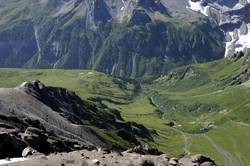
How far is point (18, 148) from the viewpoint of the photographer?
94.7 meters

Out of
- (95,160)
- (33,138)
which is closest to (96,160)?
(95,160)

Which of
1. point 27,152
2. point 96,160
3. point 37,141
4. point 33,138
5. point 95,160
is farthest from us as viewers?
point 37,141

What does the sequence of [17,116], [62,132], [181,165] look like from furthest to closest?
[62,132] → [17,116] → [181,165]

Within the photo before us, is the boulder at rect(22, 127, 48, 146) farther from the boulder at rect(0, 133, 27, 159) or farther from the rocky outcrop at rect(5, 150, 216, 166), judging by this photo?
the rocky outcrop at rect(5, 150, 216, 166)

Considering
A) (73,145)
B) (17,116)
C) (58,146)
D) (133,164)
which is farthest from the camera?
(17,116)

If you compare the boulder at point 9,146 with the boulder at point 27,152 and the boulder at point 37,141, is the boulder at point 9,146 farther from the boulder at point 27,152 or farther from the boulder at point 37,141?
the boulder at point 37,141

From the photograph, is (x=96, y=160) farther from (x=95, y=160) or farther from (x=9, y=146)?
(x=9, y=146)

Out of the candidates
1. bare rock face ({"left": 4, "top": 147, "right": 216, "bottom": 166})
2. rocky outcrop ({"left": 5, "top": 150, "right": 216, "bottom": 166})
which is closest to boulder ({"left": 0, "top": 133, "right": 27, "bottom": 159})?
bare rock face ({"left": 4, "top": 147, "right": 216, "bottom": 166})

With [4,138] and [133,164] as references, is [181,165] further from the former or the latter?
[4,138]

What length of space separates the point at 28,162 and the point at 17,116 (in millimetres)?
83038

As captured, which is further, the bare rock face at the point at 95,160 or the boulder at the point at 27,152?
the boulder at the point at 27,152

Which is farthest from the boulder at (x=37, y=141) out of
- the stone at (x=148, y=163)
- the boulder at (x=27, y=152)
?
the stone at (x=148, y=163)

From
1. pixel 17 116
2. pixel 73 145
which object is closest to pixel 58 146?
pixel 73 145

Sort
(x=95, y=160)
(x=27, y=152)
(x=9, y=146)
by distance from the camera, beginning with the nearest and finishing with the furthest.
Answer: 1. (x=95, y=160)
2. (x=27, y=152)
3. (x=9, y=146)
